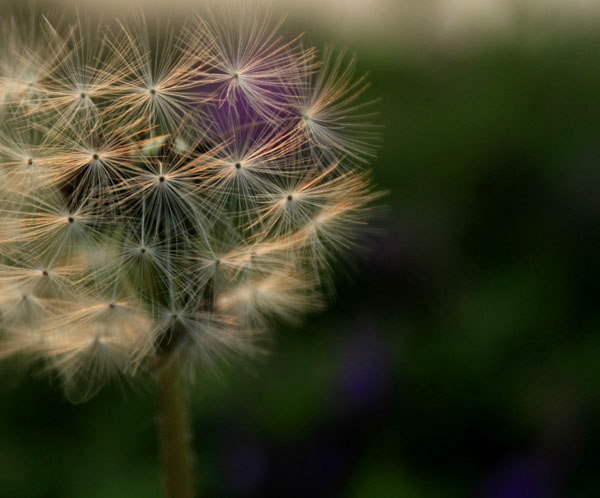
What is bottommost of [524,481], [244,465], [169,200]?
[524,481]

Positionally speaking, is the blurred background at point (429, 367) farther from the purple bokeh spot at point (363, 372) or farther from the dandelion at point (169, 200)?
the dandelion at point (169, 200)

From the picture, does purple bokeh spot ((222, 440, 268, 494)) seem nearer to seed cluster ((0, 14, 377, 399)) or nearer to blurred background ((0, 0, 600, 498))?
blurred background ((0, 0, 600, 498))

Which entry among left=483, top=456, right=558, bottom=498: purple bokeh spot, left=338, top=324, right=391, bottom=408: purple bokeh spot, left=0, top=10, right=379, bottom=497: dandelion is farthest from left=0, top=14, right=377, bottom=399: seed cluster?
left=483, top=456, right=558, bottom=498: purple bokeh spot

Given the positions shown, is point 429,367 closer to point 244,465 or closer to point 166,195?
point 244,465

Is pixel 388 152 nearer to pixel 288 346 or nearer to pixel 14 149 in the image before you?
pixel 288 346

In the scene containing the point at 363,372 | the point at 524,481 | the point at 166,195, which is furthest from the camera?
the point at 363,372

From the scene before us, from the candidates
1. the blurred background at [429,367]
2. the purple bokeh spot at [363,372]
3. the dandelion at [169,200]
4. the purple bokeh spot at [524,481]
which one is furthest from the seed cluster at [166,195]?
the purple bokeh spot at [524,481]

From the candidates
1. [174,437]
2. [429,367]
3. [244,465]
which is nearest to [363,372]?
[429,367]
